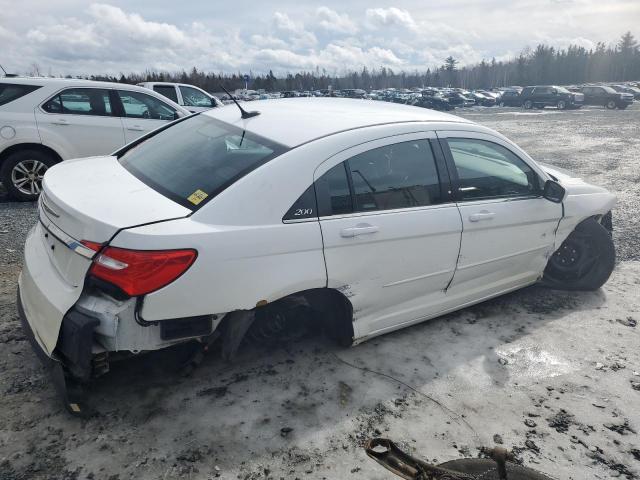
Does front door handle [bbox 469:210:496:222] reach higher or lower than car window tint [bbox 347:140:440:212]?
lower

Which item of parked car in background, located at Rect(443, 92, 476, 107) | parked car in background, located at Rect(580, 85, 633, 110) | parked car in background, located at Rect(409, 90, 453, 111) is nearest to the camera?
parked car in background, located at Rect(580, 85, 633, 110)

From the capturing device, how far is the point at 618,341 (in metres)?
3.59

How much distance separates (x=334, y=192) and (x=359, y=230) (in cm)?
27

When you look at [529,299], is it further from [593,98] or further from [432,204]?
[593,98]

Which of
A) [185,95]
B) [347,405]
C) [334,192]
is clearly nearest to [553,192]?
[334,192]

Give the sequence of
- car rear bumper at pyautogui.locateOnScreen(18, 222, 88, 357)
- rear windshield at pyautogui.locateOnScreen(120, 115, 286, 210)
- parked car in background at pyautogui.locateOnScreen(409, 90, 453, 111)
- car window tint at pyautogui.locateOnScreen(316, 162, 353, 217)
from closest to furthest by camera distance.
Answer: car rear bumper at pyautogui.locateOnScreen(18, 222, 88, 357)
rear windshield at pyautogui.locateOnScreen(120, 115, 286, 210)
car window tint at pyautogui.locateOnScreen(316, 162, 353, 217)
parked car in background at pyautogui.locateOnScreen(409, 90, 453, 111)

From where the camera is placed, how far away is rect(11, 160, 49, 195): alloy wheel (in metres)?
6.59

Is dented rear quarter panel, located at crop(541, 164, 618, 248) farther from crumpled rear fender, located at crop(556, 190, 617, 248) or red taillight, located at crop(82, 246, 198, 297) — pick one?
red taillight, located at crop(82, 246, 198, 297)

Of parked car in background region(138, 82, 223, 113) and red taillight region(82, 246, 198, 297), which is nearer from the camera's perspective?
red taillight region(82, 246, 198, 297)

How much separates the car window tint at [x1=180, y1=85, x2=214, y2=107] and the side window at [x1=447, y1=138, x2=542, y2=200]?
978 centimetres

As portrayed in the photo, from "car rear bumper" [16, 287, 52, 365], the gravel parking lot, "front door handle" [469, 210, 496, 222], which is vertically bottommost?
the gravel parking lot

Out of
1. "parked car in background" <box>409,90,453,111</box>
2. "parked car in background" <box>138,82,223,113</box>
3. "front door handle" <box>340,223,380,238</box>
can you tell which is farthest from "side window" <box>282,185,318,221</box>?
"parked car in background" <box>409,90,453,111</box>

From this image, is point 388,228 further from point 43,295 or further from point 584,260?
point 584,260

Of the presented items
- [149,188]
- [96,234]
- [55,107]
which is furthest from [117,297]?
[55,107]
